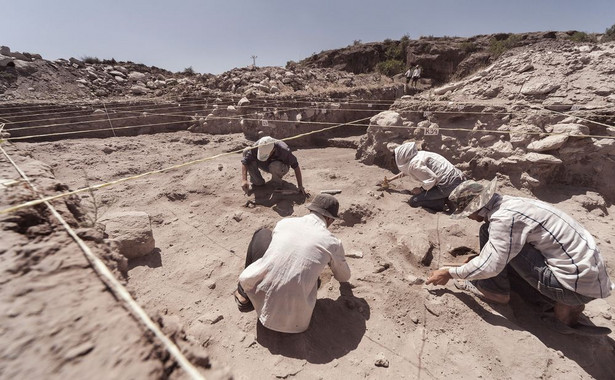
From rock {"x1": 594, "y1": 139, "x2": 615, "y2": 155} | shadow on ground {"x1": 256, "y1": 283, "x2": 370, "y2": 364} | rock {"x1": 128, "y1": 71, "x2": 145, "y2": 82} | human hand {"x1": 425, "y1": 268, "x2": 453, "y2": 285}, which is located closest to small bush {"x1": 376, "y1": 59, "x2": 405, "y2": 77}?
rock {"x1": 128, "y1": 71, "x2": 145, "y2": 82}

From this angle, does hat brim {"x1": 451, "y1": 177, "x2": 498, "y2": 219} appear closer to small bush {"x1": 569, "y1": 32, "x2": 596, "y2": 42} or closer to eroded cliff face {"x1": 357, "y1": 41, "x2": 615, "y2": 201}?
eroded cliff face {"x1": 357, "y1": 41, "x2": 615, "y2": 201}

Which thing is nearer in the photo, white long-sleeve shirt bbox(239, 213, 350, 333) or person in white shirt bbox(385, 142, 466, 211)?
white long-sleeve shirt bbox(239, 213, 350, 333)

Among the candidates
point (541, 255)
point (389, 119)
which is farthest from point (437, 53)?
point (541, 255)

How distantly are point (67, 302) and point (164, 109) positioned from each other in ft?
26.6

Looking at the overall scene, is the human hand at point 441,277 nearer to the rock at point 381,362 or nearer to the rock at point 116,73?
the rock at point 381,362

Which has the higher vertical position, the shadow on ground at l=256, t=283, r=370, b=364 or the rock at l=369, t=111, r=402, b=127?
the rock at l=369, t=111, r=402, b=127

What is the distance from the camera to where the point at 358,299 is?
2.42m

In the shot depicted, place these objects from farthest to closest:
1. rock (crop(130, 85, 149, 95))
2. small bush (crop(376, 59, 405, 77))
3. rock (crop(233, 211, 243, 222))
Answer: small bush (crop(376, 59, 405, 77)), rock (crop(130, 85, 149, 95)), rock (crop(233, 211, 243, 222))

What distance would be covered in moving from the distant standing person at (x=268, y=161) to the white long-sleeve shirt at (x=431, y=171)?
1729 millimetres

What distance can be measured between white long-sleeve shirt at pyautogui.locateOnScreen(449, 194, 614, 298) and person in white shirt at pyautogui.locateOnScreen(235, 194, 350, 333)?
1.22 meters

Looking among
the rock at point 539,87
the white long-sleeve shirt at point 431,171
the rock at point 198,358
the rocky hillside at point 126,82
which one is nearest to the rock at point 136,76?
the rocky hillside at point 126,82

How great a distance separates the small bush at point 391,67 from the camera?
1878 centimetres

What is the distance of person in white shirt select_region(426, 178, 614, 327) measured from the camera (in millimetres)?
1936

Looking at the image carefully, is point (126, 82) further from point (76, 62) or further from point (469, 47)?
point (469, 47)
